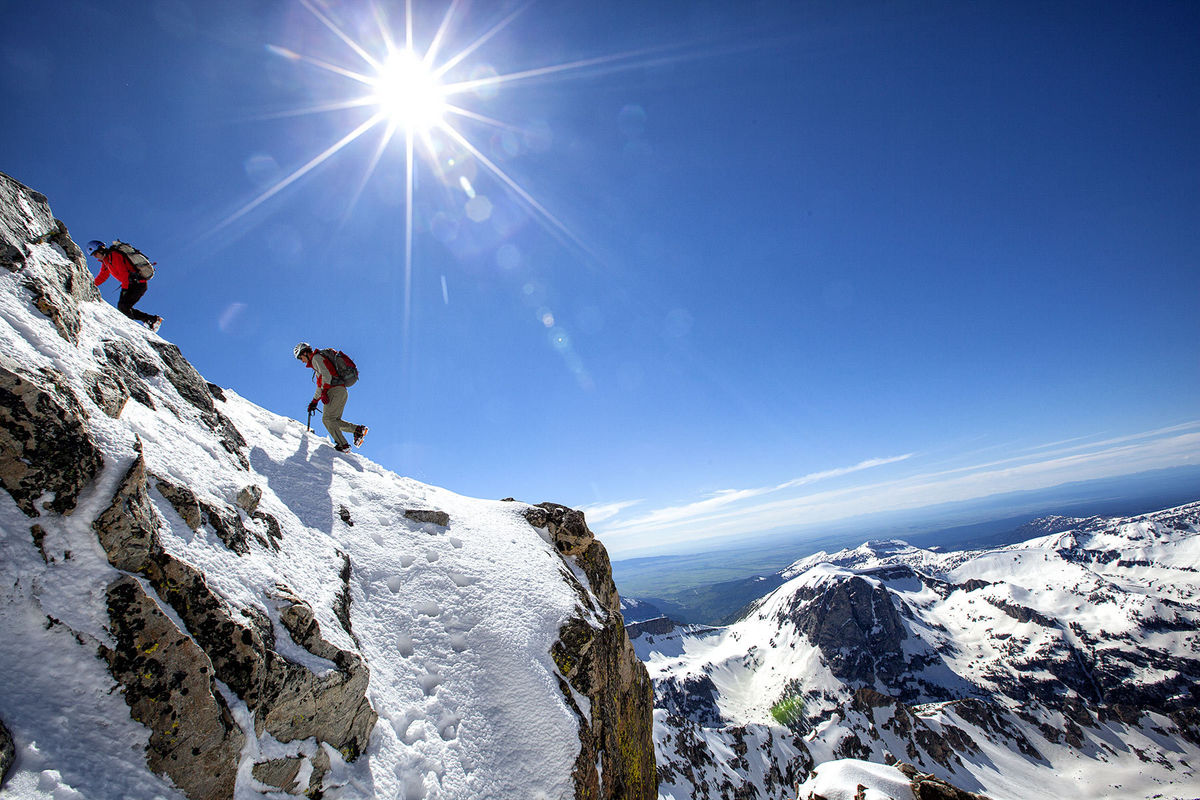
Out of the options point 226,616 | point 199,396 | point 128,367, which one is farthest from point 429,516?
point 128,367

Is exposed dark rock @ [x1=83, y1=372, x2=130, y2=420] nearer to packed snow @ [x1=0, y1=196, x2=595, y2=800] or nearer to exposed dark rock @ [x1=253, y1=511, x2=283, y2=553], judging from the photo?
packed snow @ [x1=0, y1=196, x2=595, y2=800]

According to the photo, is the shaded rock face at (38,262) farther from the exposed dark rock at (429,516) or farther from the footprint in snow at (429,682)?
the footprint in snow at (429,682)

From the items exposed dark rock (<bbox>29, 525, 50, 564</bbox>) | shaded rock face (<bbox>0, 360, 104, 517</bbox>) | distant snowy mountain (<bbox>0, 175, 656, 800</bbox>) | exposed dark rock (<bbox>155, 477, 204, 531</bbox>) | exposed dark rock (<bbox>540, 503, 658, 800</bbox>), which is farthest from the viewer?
exposed dark rock (<bbox>540, 503, 658, 800</bbox>)

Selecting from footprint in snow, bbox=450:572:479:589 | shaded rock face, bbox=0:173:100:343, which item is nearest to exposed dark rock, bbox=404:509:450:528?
footprint in snow, bbox=450:572:479:589

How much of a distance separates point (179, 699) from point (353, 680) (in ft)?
10.3

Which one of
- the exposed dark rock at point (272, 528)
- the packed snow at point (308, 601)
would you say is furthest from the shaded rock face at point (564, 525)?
the exposed dark rock at point (272, 528)

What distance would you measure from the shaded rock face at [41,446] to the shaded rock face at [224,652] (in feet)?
1.86

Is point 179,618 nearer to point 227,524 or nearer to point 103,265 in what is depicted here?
point 227,524

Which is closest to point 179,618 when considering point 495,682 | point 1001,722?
point 495,682

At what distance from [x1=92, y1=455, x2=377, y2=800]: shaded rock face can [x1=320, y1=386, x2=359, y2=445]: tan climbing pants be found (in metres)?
11.3

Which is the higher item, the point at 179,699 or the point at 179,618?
the point at 179,618

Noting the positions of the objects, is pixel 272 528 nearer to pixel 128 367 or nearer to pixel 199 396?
pixel 128 367

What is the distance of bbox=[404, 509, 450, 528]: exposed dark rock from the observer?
16.7m

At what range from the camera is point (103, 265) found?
14.5 meters
